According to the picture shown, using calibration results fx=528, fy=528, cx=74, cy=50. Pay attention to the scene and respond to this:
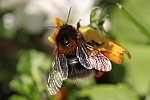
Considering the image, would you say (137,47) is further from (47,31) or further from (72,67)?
(72,67)

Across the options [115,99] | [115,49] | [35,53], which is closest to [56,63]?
[115,49]

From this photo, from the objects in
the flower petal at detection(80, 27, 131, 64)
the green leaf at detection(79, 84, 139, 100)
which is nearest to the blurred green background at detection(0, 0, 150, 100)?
the green leaf at detection(79, 84, 139, 100)

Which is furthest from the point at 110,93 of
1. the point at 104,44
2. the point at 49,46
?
the point at 49,46

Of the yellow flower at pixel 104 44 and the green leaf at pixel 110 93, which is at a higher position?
the yellow flower at pixel 104 44

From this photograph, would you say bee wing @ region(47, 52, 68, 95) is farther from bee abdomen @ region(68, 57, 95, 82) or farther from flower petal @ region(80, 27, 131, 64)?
flower petal @ region(80, 27, 131, 64)

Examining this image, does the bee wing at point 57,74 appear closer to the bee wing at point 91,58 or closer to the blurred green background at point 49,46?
the bee wing at point 91,58

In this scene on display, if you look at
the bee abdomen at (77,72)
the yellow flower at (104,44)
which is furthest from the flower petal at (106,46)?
the bee abdomen at (77,72)
